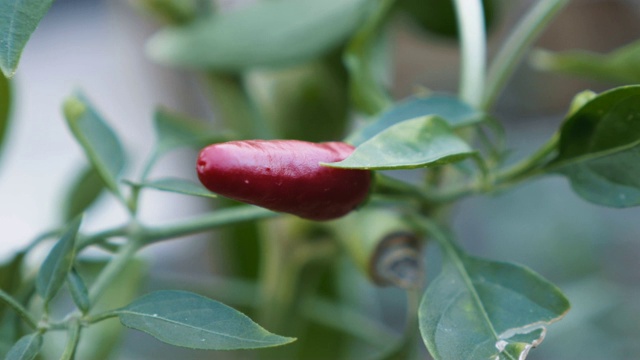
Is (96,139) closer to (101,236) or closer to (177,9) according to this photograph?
(101,236)

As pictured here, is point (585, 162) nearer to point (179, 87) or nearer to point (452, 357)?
point (452, 357)

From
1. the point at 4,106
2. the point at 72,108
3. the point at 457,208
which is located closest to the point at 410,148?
the point at 72,108

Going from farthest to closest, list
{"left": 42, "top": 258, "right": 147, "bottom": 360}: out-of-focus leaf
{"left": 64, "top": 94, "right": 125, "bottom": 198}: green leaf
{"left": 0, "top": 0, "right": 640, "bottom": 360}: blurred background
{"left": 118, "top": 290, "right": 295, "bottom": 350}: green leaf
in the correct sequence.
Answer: {"left": 0, "top": 0, "right": 640, "bottom": 360}: blurred background, {"left": 42, "top": 258, "right": 147, "bottom": 360}: out-of-focus leaf, {"left": 64, "top": 94, "right": 125, "bottom": 198}: green leaf, {"left": 118, "top": 290, "right": 295, "bottom": 350}: green leaf

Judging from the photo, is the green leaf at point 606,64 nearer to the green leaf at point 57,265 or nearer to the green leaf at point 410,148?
the green leaf at point 410,148

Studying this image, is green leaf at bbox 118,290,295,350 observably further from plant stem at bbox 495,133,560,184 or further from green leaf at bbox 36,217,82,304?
plant stem at bbox 495,133,560,184

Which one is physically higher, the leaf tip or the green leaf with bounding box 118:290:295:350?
the leaf tip

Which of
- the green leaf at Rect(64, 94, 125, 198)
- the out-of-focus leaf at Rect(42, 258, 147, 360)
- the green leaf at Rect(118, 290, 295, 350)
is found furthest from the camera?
the out-of-focus leaf at Rect(42, 258, 147, 360)

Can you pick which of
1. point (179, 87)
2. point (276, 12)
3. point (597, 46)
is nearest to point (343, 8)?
point (276, 12)

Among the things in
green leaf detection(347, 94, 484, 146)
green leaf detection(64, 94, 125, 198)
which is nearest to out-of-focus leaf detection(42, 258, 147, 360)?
green leaf detection(64, 94, 125, 198)
